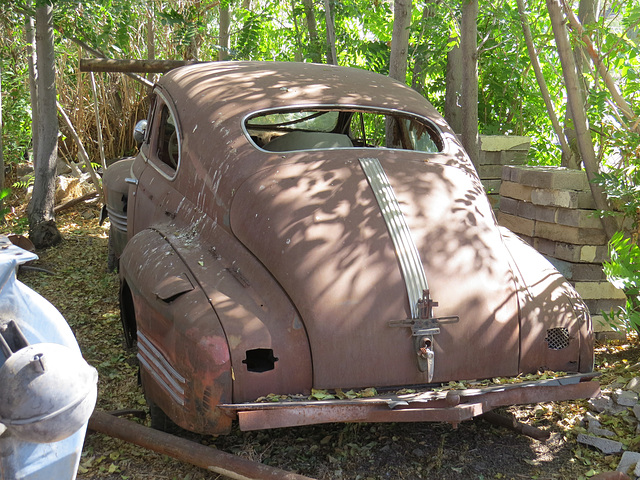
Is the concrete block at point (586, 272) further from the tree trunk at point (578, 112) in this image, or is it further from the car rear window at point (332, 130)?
the car rear window at point (332, 130)

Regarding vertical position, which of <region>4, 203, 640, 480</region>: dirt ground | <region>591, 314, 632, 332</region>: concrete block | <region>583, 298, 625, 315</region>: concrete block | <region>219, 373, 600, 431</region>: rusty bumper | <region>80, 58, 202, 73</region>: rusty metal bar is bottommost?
<region>4, 203, 640, 480</region>: dirt ground

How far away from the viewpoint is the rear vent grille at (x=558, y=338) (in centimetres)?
337

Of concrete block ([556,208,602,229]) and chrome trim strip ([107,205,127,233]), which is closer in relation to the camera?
concrete block ([556,208,602,229])

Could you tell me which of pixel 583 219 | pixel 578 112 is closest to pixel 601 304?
pixel 583 219

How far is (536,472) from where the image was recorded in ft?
10.8

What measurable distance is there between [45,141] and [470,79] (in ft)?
14.5

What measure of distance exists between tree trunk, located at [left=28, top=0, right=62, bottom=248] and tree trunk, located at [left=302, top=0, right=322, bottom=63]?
3.00 m

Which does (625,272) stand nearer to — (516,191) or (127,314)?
(516,191)

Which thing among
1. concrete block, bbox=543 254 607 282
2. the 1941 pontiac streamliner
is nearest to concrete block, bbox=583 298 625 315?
concrete block, bbox=543 254 607 282

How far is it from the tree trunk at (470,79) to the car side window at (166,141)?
260 centimetres

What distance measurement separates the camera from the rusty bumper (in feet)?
9.25

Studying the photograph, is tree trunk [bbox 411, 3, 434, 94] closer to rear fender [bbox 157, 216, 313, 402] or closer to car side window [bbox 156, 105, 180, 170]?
car side window [bbox 156, 105, 180, 170]

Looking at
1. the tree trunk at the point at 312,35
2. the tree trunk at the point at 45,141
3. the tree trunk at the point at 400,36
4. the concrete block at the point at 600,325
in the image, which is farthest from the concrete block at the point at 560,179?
the tree trunk at the point at 45,141

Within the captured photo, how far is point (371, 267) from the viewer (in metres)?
3.26
